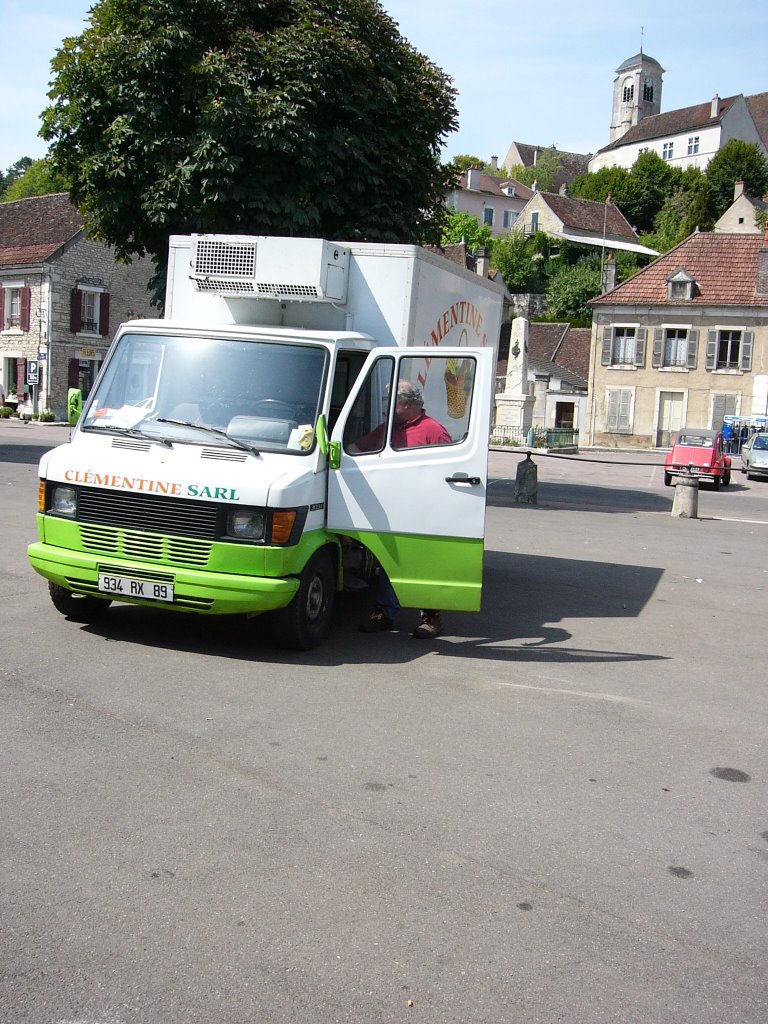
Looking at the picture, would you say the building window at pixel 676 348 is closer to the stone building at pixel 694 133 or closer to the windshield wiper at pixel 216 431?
the windshield wiper at pixel 216 431

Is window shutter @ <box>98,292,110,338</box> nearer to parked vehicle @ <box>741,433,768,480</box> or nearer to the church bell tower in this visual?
parked vehicle @ <box>741,433,768,480</box>

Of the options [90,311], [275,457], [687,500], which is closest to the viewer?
[275,457]

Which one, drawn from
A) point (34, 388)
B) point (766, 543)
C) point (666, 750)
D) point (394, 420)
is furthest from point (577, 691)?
point (34, 388)

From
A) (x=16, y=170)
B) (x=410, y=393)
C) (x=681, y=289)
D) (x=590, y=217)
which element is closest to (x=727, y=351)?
(x=681, y=289)

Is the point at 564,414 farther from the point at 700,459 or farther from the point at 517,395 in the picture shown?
the point at 700,459

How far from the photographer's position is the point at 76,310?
48281 mm

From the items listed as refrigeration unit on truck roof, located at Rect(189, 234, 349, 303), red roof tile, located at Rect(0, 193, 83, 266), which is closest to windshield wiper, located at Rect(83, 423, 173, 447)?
refrigeration unit on truck roof, located at Rect(189, 234, 349, 303)

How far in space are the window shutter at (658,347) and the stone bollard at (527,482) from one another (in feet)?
111

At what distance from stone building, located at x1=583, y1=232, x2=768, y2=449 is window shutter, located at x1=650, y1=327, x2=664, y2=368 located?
50 mm

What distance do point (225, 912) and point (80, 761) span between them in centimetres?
163

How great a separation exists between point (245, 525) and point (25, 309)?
45.1m

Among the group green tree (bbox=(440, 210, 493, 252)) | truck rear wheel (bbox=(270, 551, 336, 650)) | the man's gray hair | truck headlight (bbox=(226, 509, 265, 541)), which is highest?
green tree (bbox=(440, 210, 493, 252))

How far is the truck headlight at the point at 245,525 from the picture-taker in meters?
6.84

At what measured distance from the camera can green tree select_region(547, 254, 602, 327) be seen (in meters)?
76.7
